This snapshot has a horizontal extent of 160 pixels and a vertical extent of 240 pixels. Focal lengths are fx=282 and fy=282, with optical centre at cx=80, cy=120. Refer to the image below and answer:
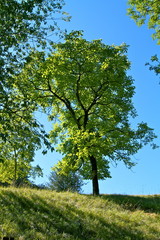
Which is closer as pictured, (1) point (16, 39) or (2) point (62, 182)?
(1) point (16, 39)

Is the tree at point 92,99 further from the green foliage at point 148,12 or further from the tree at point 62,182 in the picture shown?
the tree at point 62,182

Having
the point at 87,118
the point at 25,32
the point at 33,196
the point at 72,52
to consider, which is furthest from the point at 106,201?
the point at 72,52

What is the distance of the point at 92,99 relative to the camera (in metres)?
27.4

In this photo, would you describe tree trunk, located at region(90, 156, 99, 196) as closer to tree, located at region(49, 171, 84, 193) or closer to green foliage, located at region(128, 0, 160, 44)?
green foliage, located at region(128, 0, 160, 44)

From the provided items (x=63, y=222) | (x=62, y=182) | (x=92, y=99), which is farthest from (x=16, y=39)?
(x=62, y=182)

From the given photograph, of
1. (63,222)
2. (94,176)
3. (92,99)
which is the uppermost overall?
(92,99)

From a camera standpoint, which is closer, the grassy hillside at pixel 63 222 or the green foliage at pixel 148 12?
the grassy hillside at pixel 63 222

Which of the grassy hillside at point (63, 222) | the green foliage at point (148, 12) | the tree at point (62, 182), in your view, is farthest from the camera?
the tree at point (62, 182)

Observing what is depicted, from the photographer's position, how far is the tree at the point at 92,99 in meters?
25.0

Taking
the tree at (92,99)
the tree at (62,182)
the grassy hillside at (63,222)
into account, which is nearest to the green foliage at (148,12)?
the tree at (92,99)

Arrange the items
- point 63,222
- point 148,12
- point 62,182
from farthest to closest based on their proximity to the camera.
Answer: point 62,182 → point 148,12 → point 63,222

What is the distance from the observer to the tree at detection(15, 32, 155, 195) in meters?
25.0

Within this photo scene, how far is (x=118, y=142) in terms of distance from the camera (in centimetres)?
2480

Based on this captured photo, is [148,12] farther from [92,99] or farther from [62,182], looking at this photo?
[62,182]
